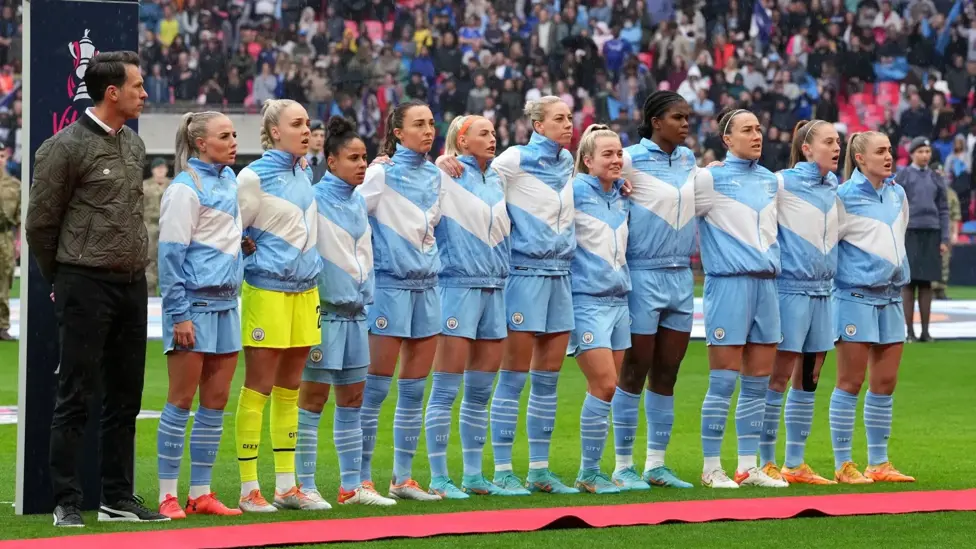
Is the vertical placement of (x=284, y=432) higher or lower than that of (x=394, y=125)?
lower

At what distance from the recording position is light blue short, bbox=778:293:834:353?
30.7ft

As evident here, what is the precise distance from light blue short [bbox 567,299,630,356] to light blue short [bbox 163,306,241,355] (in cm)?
200

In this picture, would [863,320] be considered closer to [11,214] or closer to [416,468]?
[416,468]

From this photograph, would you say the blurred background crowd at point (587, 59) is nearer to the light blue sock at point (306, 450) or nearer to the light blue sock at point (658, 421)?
the light blue sock at point (658, 421)

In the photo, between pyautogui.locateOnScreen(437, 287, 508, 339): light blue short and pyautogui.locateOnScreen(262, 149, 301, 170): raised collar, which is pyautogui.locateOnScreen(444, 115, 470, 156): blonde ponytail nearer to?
pyautogui.locateOnScreen(437, 287, 508, 339): light blue short

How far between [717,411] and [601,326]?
3.11ft

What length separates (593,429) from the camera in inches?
353

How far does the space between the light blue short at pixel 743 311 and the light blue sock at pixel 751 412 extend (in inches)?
9.5

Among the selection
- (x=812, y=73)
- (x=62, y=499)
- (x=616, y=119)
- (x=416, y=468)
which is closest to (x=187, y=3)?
(x=616, y=119)

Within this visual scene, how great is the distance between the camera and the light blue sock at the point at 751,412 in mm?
9289

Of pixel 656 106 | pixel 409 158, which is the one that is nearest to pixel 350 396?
pixel 409 158

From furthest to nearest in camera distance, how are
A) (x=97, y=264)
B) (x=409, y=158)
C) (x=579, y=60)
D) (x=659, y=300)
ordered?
1. (x=579, y=60)
2. (x=659, y=300)
3. (x=409, y=158)
4. (x=97, y=264)

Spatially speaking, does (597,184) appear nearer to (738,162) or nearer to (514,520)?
(738,162)

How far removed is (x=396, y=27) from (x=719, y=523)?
2331 cm
